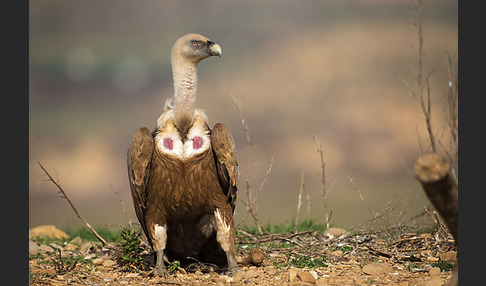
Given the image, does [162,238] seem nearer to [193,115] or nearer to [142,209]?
[142,209]

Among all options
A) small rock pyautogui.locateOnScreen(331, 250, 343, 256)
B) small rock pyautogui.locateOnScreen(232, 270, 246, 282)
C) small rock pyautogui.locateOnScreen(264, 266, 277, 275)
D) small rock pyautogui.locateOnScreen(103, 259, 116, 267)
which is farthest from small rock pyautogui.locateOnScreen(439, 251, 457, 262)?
small rock pyautogui.locateOnScreen(103, 259, 116, 267)

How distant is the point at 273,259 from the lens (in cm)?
660

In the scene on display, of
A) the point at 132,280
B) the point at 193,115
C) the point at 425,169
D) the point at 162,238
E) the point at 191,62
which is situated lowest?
the point at 132,280

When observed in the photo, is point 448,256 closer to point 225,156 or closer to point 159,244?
point 225,156

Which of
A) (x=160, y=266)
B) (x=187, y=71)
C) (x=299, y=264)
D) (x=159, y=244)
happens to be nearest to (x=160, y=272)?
(x=160, y=266)

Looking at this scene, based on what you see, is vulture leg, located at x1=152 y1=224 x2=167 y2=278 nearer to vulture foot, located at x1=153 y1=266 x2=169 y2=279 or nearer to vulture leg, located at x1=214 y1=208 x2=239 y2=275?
vulture foot, located at x1=153 y1=266 x2=169 y2=279

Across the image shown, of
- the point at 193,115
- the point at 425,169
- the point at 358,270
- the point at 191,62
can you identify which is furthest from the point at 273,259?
the point at 425,169

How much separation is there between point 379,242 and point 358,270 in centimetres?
122

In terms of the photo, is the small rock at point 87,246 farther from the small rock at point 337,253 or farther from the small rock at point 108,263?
the small rock at point 337,253

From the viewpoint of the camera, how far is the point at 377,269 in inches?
232

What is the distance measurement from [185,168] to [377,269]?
2.10m

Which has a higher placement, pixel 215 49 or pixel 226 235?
pixel 215 49

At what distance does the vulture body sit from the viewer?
5.76m

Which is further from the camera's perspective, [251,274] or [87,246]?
[87,246]
